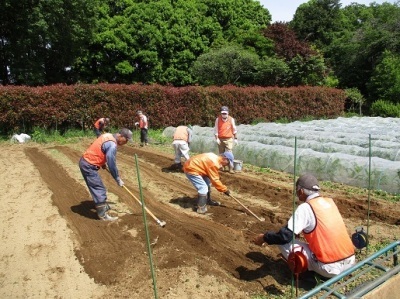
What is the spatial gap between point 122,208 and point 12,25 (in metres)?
20.1

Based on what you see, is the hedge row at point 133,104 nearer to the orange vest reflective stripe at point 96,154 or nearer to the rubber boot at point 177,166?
the rubber boot at point 177,166

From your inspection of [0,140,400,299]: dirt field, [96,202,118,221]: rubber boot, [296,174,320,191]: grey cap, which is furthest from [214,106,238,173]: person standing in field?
[296,174,320,191]: grey cap

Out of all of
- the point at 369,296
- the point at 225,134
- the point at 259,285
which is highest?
the point at 225,134

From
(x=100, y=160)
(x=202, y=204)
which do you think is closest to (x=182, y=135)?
(x=202, y=204)

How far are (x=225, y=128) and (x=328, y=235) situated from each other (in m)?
6.13

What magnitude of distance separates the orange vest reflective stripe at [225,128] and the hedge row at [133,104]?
9.00 meters

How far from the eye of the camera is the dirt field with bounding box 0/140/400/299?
13.8ft

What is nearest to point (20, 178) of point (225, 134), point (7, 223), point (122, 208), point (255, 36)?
point (7, 223)

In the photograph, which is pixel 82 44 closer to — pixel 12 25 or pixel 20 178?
pixel 12 25

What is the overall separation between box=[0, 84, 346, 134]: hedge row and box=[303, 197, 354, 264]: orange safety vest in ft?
48.4

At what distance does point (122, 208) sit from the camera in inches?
267

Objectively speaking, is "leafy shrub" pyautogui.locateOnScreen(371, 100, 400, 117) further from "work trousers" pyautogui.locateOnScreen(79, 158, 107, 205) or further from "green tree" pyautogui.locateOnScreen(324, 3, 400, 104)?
"work trousers" pyautogui.locateOnScreen(79, 158, 107, 205)

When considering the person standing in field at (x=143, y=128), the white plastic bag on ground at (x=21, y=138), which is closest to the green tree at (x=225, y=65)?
the person standing in field at (x=143, y=128)

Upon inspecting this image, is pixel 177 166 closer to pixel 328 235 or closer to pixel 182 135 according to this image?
pixel 182 135
